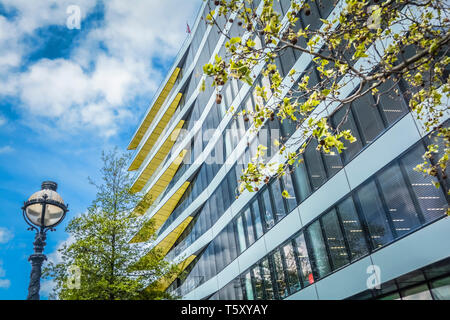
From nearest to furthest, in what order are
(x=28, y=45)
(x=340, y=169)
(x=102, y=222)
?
(x=28, y=45) < (x=340, y=169) < (x=102, y=222)

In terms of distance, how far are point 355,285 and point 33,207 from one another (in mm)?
11111

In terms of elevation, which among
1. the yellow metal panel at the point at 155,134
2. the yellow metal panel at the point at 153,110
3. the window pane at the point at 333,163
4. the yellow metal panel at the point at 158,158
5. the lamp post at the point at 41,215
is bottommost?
the lamp post at the point at 41,215

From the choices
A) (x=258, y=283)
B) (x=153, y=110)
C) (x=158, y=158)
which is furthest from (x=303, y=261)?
(x=153, y=110)

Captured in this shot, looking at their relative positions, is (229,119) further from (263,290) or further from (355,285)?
(355,285)

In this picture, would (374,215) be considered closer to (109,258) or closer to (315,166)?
(315,166)

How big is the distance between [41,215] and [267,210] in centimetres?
1421

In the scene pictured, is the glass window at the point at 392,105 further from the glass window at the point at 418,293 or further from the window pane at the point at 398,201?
the glass window at the point at 418,293

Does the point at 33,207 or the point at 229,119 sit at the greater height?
the point at 229,119

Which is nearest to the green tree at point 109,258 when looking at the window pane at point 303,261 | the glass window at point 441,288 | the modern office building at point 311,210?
the modern office building at point 311,210

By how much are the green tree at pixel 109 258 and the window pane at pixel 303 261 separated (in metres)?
6.98

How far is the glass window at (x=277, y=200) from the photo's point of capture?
17.7m

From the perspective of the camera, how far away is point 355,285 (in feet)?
41.9

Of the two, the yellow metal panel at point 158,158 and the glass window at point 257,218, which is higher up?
the yellow metal panel at point 158,158
